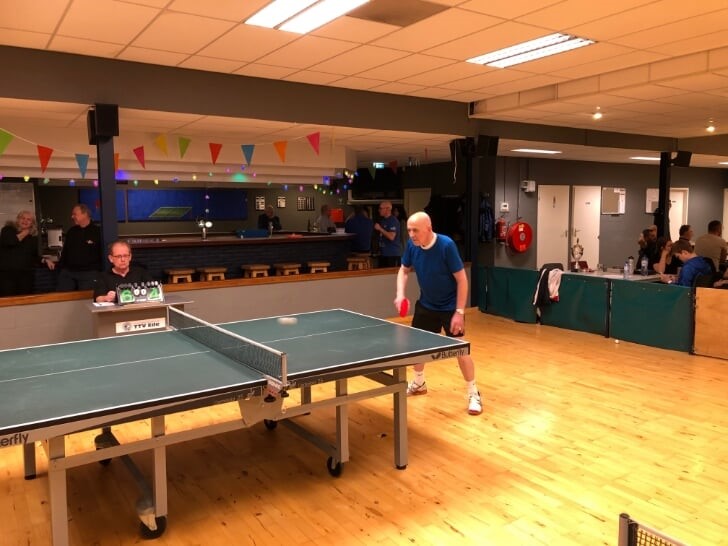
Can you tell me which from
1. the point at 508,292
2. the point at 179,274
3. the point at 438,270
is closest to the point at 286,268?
the point at 179,274

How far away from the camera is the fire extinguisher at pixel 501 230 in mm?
10758

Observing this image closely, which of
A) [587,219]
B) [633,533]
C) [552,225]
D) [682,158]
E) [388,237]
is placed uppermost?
[682,158]

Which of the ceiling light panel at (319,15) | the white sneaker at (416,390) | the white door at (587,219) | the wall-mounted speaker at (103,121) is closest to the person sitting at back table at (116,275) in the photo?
the wall-mounted speaker at (103,121)

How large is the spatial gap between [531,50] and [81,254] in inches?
182

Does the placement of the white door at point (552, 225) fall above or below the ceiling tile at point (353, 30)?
below

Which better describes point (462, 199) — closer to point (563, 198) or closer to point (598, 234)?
point (563, 198)

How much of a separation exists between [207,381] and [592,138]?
28.3ft

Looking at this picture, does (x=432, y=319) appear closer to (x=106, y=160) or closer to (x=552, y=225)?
(x=106, y=160)

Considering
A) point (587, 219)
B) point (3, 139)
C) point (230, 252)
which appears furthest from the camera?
point (587, 219)

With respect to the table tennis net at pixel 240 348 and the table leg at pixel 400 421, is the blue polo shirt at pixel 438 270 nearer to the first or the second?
the table leg at pixel 400 421

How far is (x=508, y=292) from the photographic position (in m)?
8.32

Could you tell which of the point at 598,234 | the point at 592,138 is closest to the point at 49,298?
the point at 592,138

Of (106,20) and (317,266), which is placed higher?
(106,20)

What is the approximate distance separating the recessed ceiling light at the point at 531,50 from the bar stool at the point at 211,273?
417 cm
